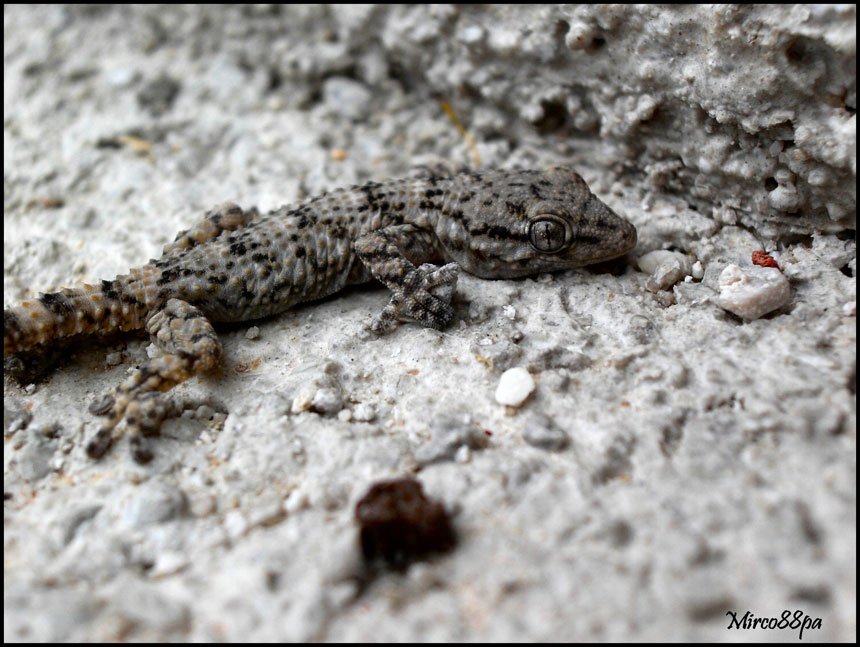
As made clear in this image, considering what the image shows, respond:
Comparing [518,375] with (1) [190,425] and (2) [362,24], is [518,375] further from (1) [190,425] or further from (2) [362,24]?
(2) [362,24]

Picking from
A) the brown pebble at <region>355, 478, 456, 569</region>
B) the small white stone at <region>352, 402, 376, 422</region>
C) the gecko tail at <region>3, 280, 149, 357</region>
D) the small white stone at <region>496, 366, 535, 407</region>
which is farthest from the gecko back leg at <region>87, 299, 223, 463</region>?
the small white stone at <region>496, 366, 535, 407</region>

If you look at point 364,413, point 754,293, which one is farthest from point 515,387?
point 754,293

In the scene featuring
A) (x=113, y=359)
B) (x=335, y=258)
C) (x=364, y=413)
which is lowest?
(x=364, y=413)

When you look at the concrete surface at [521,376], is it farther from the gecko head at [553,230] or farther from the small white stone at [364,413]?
the gecko head at [553,230]

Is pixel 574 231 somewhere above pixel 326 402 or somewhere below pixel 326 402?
above

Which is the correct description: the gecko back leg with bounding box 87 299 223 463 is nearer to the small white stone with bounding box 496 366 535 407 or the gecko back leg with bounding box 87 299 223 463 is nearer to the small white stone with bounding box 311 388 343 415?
the small white stone with bounding box 311 388 343 415

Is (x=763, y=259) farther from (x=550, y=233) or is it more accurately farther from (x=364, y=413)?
(x=364, y=413)
